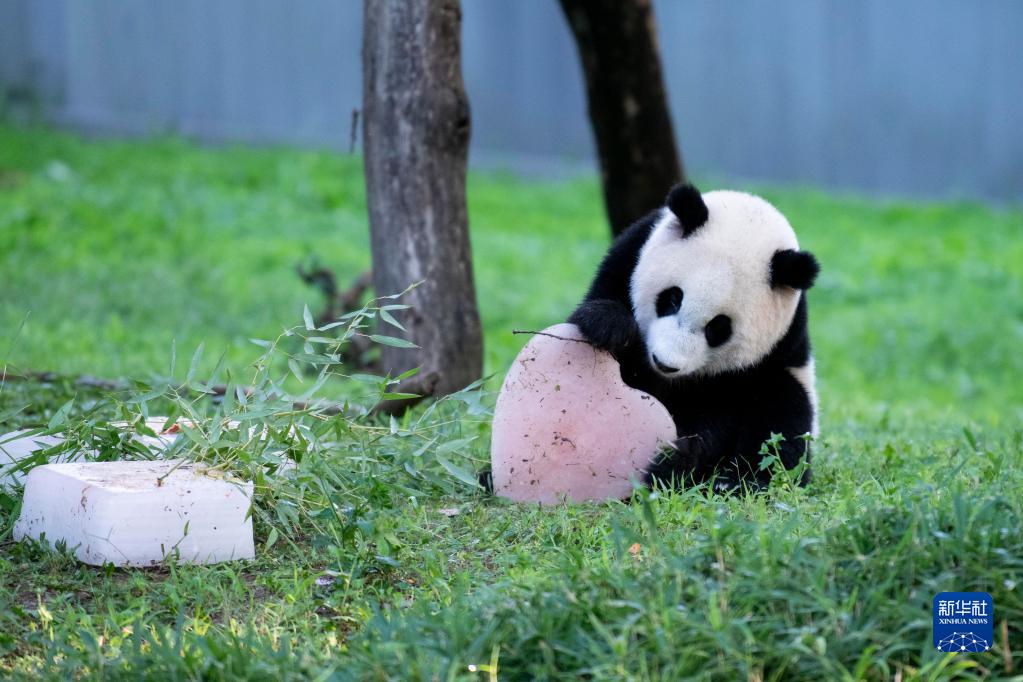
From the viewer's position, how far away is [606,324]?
11.7 feet

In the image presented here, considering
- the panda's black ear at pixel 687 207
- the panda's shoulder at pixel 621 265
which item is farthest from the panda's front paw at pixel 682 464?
the panda's black ear at pixel 687 207

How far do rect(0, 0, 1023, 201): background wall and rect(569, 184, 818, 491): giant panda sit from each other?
34.5 feet

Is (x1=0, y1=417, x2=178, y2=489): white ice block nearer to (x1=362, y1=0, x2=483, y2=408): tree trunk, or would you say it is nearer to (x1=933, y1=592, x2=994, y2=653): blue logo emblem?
(x1=362, y1=0, x2=483, y2=408): tree trunk

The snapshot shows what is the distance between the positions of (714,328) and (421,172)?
5.88ft

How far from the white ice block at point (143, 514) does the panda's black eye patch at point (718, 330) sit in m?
1.43

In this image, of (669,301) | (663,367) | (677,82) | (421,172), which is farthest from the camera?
(677,82)

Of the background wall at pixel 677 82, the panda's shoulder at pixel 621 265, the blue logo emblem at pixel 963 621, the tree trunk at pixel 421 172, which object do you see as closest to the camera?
the blue logo emblem at pixel 963 621

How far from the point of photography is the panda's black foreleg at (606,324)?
140 inches

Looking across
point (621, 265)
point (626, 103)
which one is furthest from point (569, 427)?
point (626, 103)

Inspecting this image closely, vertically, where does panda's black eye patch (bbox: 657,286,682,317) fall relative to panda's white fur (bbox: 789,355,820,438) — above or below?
above

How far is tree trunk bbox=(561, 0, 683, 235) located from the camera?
20.6ft

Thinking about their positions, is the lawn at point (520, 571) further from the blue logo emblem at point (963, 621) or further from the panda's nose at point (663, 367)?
the panda's nose at point (663, 367)

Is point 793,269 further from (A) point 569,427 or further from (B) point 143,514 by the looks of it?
(B) point 143,514

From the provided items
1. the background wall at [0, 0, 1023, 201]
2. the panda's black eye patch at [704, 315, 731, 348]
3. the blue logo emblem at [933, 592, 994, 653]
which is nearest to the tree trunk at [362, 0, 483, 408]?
the panda's black eye patch at [704, 315, 731, 348]
